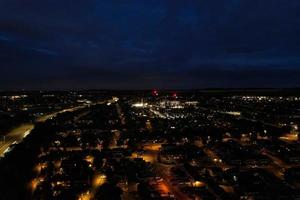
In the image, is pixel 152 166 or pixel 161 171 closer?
pixel 161 171

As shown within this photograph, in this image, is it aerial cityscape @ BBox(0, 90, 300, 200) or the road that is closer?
aerial cityscape @ BBox(0, 90, 300, 200)

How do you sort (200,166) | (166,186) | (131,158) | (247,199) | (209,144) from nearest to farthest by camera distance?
(247,199) < (166,186) < (200,166) < (131,158) < (209,144)

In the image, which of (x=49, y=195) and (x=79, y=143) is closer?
(x=49, y=195)

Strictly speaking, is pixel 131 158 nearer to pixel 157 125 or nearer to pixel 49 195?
pixel 49 195

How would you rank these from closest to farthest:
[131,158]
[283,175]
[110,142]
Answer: [283,175] < [131,158] < [110,142]

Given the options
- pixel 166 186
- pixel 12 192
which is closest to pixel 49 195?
pixel 12 192

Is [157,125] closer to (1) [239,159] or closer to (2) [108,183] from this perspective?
(1) [239,159]

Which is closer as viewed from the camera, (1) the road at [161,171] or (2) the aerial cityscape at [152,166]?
(2) the aerial cityscape at [152,166]

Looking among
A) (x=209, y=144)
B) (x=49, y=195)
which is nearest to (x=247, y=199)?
(x=49, y=195)

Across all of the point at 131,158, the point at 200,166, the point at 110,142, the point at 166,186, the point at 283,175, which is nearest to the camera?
the point at 166,186
